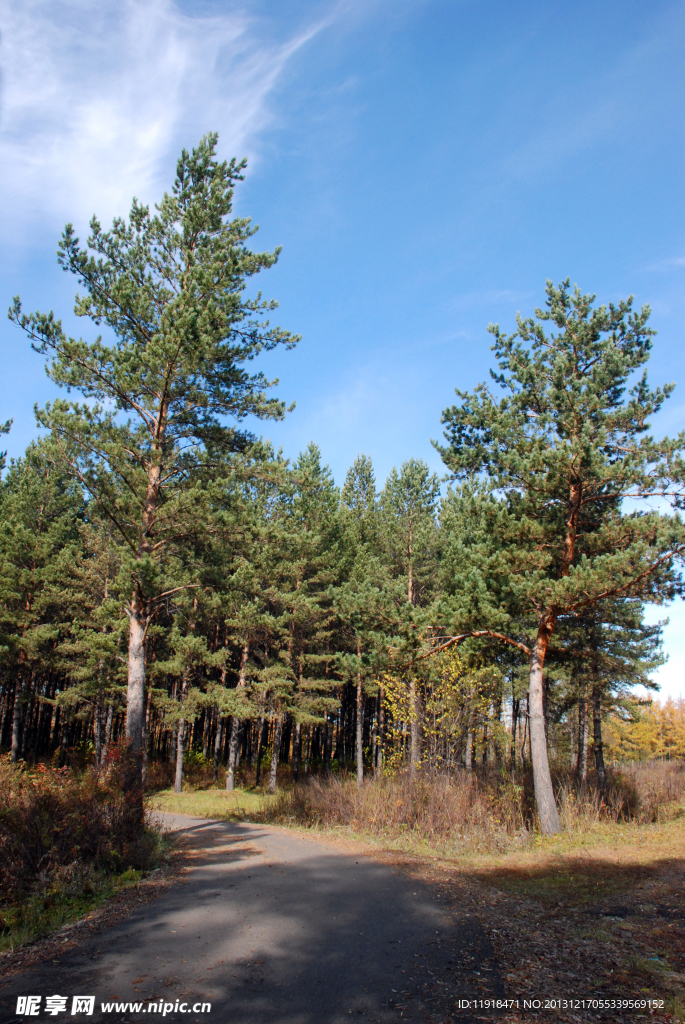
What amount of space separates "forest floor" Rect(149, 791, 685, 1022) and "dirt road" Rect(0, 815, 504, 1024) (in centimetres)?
42

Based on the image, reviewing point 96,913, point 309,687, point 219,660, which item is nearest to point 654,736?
point 309,687

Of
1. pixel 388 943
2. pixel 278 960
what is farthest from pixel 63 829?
pixel 388 943

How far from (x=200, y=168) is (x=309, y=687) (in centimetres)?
2224

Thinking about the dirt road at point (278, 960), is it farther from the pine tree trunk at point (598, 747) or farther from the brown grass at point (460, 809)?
the pine tree trunk at point (598, 747)

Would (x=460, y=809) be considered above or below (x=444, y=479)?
below

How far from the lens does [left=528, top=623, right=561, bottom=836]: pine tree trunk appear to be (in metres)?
13.8

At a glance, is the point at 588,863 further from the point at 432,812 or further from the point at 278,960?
the point at 278,960

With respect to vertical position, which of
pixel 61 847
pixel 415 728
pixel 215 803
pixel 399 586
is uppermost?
pixel 399 586

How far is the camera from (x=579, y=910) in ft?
25.1

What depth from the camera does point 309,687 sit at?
28.3 m

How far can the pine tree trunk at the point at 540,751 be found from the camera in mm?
13797

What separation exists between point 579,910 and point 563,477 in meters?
8.38

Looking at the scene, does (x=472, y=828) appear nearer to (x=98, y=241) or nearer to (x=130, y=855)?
(x=130, y=855)

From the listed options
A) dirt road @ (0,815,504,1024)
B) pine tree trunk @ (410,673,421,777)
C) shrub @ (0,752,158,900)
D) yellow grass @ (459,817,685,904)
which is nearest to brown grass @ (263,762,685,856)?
yellow grass @ (459,817,685,904)
